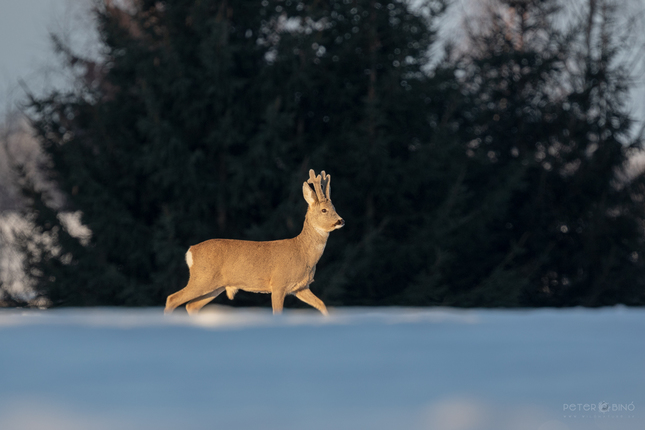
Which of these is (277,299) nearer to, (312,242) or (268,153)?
(312,242)

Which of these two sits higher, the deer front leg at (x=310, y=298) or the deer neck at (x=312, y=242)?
the deer neck at (x=312, y=242)

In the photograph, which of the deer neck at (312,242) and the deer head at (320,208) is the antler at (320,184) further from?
the deer neck at (312,242)

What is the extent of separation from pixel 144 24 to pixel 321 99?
122 inches

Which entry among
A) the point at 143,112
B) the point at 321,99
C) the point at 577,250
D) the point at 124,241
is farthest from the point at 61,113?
the point at 577,250

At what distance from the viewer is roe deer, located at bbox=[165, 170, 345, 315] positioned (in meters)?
3.43

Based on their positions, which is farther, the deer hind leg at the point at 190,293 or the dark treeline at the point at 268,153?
the dark treeline at the point at 268,153

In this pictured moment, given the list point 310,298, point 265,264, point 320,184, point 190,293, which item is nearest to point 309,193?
point 320,184

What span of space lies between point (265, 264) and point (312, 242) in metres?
0.28

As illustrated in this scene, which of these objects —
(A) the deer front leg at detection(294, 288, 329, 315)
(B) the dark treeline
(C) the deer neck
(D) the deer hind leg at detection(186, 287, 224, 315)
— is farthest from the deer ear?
(B) the dark treeline

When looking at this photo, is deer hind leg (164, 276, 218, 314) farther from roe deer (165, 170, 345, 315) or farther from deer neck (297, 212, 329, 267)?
deer neck (297, 212, 329, 267)

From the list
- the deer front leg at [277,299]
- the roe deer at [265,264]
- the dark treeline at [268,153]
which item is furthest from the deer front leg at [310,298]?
Answer: the dark treeline at [268,153]

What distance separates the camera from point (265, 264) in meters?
3.52

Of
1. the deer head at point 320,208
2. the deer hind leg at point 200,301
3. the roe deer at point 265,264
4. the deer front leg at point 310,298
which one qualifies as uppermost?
the deer head at point 320,208

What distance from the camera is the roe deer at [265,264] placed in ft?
11.3
